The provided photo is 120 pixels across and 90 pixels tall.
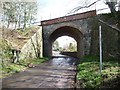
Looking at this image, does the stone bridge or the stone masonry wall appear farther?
the stone bridge

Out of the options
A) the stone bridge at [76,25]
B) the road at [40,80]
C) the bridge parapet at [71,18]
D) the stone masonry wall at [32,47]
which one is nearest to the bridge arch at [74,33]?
the stone bridge at [76,25]

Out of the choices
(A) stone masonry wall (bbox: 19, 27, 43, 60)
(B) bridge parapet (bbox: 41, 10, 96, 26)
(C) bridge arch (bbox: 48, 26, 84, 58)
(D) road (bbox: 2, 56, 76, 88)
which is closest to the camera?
(D) road (bbox: 2, 56, 76, 88)

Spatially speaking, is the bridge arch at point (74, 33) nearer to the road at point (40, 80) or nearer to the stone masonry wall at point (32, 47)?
the stone masonry wall at point (32, 47)

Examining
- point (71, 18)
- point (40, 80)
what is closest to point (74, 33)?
point (71, 18)

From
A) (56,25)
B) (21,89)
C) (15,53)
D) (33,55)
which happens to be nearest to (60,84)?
(21,89)

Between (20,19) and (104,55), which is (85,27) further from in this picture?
(20,19)

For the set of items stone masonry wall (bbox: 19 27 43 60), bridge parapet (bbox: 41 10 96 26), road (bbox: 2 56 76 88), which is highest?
bridge parapet (bbox: 41 10 96 26)

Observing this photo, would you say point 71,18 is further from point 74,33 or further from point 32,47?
point 74,33

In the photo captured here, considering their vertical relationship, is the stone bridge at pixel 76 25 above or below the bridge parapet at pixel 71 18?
below

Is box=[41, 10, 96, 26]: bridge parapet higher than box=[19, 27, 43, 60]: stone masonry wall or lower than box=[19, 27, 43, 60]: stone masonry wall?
→ higher

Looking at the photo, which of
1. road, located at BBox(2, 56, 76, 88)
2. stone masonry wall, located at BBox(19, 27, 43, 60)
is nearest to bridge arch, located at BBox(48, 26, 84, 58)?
stone masonry wall, located at BBox(19, 27, 43, 60)

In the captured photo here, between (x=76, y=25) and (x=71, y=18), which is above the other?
(x=71, y=18)

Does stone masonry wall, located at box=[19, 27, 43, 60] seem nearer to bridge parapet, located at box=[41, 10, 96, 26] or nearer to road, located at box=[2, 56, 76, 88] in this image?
bridge parapet, located at box=[41, 10, 96, 26]

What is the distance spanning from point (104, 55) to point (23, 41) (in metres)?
8.57
